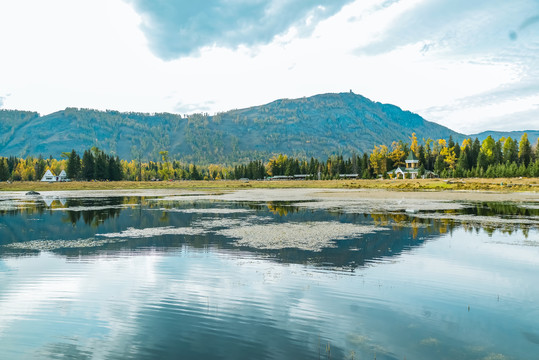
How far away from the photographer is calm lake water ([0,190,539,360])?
9.44 metres

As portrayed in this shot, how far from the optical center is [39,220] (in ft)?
119

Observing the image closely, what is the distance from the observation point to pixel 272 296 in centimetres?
1312

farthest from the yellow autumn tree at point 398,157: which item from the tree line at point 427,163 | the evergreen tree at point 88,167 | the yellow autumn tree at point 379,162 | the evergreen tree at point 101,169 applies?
the evergreen tree at point 88,167

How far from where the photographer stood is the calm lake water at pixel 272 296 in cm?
944

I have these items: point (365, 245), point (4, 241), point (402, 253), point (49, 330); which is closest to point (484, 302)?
point (402, 253)

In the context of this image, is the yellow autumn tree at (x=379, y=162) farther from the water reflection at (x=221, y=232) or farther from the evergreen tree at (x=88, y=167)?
the water reflection at (x=221, y=232)

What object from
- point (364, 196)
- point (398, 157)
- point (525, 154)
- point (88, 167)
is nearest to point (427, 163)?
point (398, 157)

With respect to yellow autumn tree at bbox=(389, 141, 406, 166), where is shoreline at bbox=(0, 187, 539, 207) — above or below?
below

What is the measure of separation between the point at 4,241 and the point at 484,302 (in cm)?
2911

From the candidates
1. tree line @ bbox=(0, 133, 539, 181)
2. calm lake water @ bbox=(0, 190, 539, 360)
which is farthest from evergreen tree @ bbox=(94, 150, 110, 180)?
calm lake water @ bbox=(0, 190, 539, 360)

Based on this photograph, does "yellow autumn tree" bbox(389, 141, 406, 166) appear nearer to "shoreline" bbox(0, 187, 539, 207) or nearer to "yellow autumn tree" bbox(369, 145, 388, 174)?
"yellow autumn tree" bbox(369, 145, 388, 174)

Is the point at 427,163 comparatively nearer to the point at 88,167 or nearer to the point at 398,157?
the point at 398,157

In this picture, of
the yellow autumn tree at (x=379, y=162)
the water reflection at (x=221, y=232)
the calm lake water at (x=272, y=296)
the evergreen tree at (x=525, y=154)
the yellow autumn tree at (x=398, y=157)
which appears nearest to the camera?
the calm lake water at (x=272, y=296)

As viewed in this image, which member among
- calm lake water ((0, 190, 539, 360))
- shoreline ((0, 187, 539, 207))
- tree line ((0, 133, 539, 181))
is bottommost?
calm lake water ((0, 190, 539, 360))
